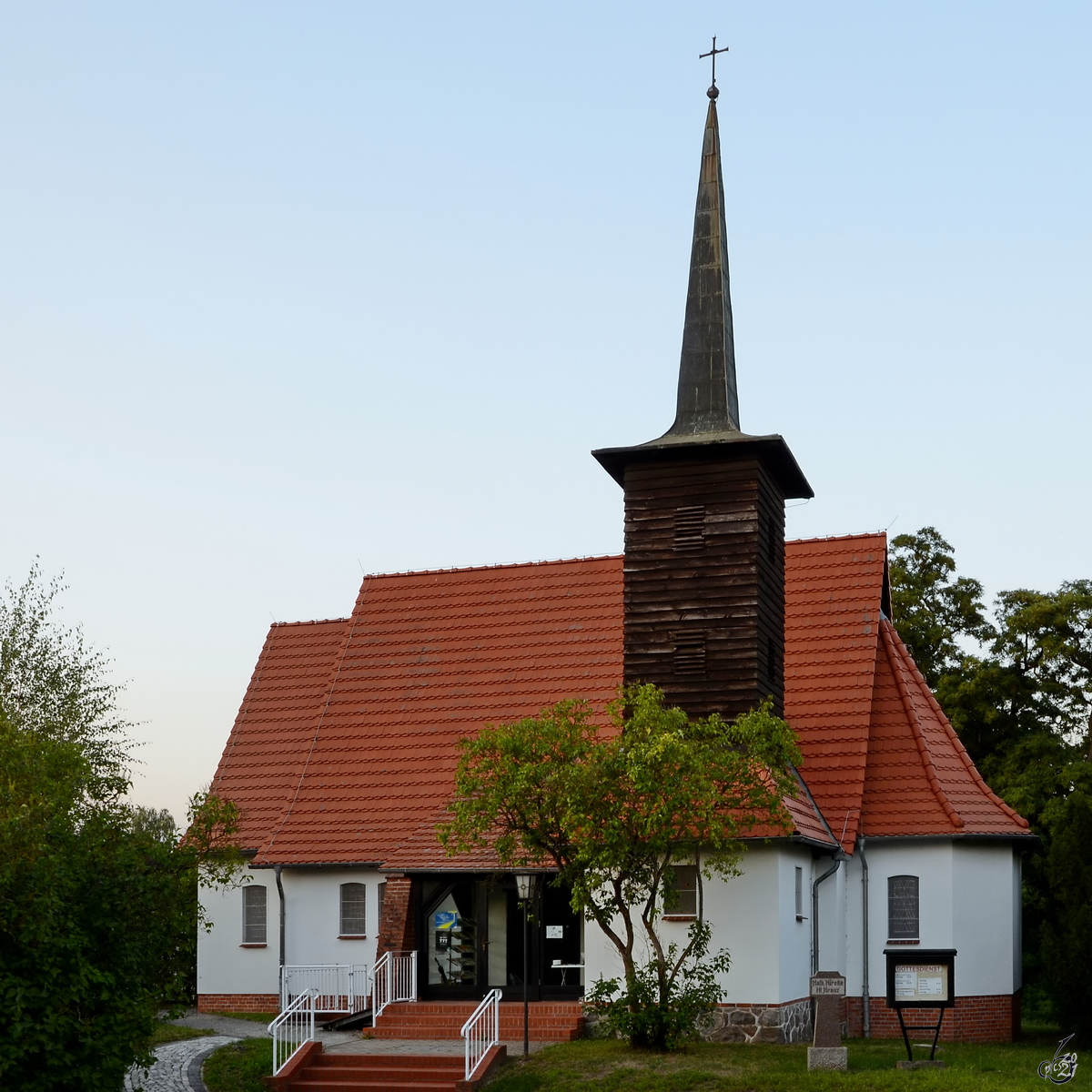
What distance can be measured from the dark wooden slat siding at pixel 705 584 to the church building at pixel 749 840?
1.4 inches

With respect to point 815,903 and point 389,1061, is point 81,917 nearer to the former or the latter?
point 389,1061

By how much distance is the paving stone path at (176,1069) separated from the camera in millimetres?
20030

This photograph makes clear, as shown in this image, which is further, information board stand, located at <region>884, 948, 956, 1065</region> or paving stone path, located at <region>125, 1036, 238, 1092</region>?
information board stand, located at <region>884, 948, 956, 1065</region>

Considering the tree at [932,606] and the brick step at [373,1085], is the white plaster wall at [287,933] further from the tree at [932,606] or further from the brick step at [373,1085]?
the tree at [932,606]

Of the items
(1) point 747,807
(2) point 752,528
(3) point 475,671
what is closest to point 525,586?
(3) point 475,671

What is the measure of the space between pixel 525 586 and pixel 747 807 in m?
11.0

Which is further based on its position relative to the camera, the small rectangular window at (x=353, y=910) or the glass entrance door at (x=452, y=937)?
the small rectangular window at (x=353, y=910)

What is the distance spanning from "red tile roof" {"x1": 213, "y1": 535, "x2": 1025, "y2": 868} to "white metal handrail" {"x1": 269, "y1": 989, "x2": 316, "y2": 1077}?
346 cm

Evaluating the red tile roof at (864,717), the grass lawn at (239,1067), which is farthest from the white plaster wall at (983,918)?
the grass lawn at (239,1067)

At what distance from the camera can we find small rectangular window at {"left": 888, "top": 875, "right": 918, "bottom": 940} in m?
26.3

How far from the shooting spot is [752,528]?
26000mm

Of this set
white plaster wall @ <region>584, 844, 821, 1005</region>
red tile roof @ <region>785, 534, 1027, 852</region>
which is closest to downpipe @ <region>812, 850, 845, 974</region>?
red tile roof @ <region>785, 534, 1027, 852</region>

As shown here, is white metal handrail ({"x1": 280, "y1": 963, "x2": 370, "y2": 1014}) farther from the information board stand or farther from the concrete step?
the information board stand

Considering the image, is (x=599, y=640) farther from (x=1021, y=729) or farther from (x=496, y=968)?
(x=1021, y=729)
